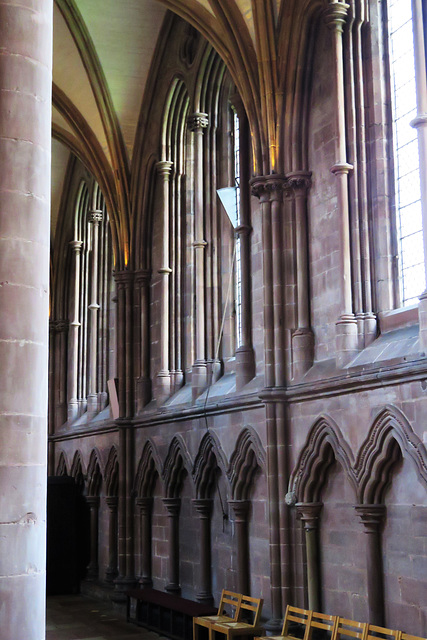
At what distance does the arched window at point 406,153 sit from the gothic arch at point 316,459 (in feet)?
5.82

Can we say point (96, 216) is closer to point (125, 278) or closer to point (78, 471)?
point (125, 278)

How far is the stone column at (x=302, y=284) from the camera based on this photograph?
12.1 m

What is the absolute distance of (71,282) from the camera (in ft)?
77.5

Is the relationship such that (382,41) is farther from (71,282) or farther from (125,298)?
(71,282)

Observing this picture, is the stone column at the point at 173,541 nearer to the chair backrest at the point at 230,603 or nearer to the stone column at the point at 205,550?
the stone column at the point at 205,550

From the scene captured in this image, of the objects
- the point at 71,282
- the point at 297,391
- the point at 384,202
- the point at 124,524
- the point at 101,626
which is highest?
the point at 71,282

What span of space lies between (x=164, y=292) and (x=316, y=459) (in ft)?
22.0

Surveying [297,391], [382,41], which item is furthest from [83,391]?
[382,41]

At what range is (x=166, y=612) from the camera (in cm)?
1442

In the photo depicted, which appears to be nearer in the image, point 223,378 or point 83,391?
point 223,378

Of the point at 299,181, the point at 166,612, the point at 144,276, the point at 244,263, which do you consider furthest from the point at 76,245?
the point at 299,181

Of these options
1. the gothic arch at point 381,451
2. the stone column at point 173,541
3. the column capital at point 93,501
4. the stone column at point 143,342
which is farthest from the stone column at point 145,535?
the gothic arch at point 381,451

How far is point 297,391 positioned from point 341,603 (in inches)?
104

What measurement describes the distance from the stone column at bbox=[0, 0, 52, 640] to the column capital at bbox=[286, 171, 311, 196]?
643 centimetres
